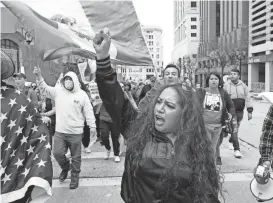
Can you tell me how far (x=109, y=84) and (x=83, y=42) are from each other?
3.01 m

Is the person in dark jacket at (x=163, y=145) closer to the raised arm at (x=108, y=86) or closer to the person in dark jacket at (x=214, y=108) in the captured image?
the raised arm at (x=108, y=86)

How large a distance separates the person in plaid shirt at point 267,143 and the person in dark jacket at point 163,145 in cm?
129

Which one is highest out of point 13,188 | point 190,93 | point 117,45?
point 117,45

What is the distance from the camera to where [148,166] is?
198cm

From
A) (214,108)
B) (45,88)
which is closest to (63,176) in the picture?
(45,88)

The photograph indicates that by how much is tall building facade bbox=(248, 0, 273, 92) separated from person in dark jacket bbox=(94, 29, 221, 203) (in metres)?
42.2

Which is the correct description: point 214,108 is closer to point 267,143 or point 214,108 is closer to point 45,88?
point 267,143

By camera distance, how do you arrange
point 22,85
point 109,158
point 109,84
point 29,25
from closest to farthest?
point 109,84 < point 29,25 < point 22,85 < point 109,158

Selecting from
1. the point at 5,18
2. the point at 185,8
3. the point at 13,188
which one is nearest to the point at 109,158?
the point at 5,18

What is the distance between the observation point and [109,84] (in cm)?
201

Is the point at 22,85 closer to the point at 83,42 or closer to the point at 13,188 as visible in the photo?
the point at 83,42

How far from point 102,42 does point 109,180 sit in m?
3.97

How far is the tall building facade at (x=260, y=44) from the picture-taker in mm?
44469

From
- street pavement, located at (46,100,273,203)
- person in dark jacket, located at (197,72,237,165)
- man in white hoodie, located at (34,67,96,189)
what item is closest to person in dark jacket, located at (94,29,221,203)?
street pavement, located at (46,100,273,203)
